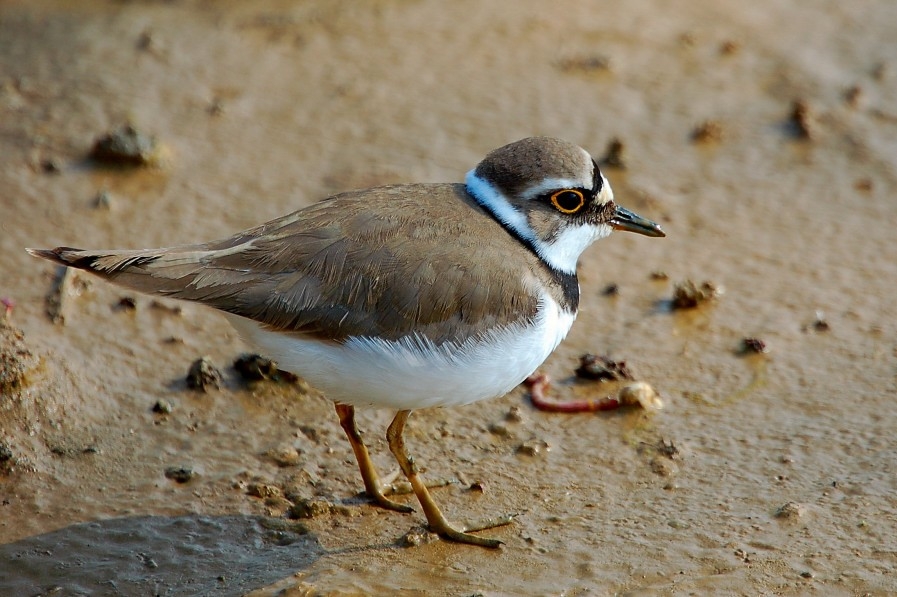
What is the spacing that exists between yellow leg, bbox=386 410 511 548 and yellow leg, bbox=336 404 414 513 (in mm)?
189

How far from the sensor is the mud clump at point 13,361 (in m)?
5.76

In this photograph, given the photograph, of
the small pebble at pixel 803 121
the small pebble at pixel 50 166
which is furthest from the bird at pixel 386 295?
the small pebble at pixel 803 121

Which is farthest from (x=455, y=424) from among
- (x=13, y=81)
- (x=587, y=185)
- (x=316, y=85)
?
(x=13, y=81)

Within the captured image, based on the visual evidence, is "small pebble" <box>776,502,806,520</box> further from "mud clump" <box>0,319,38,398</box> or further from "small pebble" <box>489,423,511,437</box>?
"mud clump" <box>0,319,38,398</box>

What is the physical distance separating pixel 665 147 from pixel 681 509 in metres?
3.77

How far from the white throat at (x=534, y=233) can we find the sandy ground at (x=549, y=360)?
42.1 inches

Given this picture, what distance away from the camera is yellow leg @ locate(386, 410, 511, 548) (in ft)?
17.2

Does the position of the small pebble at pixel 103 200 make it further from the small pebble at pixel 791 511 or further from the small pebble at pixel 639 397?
the small pebble at pixel 791 511

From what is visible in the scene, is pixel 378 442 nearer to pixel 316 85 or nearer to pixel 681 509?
pixel 681 509

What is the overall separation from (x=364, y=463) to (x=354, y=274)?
109 cm

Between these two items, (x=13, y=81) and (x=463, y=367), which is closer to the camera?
(x=463, y=367)

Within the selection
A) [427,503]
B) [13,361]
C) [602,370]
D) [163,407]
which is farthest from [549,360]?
[13,361]

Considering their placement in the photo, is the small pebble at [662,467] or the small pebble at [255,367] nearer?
the small pebble at [662,467]

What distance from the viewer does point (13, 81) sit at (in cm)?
836
